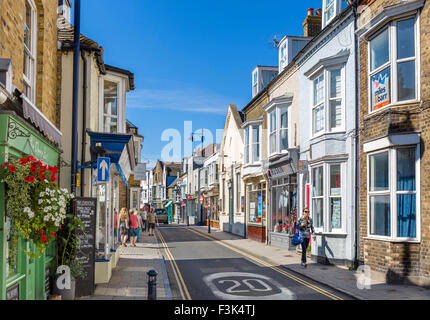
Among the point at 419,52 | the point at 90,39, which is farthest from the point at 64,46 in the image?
the point at 419,52

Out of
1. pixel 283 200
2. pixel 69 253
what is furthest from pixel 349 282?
pixel 283 200

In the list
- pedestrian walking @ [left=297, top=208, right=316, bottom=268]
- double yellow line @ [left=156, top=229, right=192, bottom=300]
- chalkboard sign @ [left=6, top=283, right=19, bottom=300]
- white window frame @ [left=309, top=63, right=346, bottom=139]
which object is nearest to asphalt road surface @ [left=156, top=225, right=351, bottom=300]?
double yellow line @ [left=156, top=229, right=192, bottom=300]

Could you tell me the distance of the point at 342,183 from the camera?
15398 mm

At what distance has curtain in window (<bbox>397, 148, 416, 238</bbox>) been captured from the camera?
462 inches

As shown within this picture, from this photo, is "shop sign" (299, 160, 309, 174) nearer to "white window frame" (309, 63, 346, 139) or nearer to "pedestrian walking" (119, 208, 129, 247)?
"white window frame" (309, 63, 346, 139)

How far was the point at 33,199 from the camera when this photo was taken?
252 inches

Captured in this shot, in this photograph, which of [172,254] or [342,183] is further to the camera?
[172,254]

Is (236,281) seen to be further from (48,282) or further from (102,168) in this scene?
(48,282)

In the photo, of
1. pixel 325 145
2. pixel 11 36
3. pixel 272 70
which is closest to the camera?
pixel 11 36

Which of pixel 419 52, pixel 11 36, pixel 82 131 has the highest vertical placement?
pixel 419 52

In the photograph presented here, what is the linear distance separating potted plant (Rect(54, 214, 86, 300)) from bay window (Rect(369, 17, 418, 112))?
8.49 meters

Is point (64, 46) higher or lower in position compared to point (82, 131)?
higher
